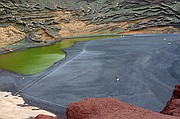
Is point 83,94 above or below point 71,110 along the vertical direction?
below

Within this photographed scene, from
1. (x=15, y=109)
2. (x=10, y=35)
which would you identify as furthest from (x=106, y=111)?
(x=10, y=35)

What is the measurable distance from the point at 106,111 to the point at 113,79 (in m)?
8.81

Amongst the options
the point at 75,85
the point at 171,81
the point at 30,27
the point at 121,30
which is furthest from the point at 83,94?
the point at 121,30

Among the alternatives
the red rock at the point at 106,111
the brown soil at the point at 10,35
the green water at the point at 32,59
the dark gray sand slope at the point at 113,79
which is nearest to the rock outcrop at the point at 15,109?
the dark gray sand slope at the point at 113,79

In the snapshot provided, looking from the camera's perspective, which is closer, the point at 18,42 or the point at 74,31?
the point at 18,42

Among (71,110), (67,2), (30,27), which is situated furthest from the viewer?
(67,2)

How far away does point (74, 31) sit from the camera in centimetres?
3897

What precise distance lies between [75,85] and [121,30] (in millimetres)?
24756

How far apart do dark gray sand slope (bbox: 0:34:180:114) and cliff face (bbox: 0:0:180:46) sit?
1542 cm

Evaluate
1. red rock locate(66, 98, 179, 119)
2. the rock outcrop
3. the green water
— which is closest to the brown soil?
the green water

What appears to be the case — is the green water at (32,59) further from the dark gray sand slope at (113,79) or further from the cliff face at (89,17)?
the cliff face at (89,17)

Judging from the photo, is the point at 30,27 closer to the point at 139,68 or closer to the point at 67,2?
the point at 67,2

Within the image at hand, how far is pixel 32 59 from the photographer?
24.6 meters

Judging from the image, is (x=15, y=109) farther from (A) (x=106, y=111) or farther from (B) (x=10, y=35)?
(B) (x=10, y=35)
